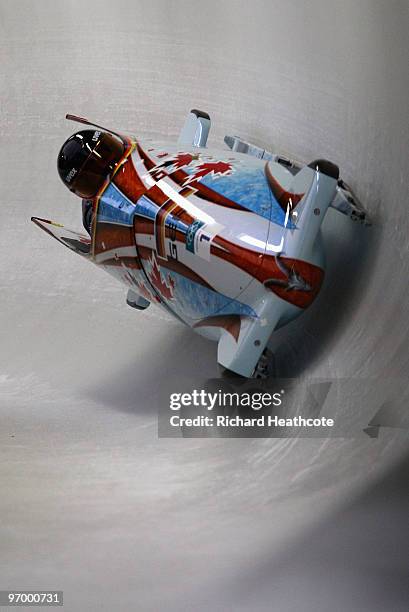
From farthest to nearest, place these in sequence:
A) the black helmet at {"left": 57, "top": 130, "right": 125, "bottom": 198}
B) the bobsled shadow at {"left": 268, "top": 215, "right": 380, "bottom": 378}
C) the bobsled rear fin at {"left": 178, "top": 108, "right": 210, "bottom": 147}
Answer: the bobsled rear fin at {"left": 178, "top": 108, "right": 210, "bottom": 147}
the black helmet at {"left": 57, "top": 130, "right": 125, "bottom": 198}
the bobsled shadow at {"left": 268, "top": 215, "right": 380, "bottom": 378}

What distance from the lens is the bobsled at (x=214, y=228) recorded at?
2133 mm

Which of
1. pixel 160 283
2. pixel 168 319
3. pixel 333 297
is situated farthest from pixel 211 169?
pixel 168 319

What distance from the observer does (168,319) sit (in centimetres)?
294

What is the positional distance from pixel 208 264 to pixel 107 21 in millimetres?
2238

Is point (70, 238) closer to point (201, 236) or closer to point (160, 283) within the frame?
point (160, 283)

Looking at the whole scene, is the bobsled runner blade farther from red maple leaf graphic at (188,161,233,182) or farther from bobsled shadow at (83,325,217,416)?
red maple leaf graphic at (188,161,233,182)

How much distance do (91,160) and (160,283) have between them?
398 mm

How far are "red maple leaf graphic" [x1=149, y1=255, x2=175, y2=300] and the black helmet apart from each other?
292 mm

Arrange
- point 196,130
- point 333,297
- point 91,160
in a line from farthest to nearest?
1. point 196,130
2. point 91,160
3. point 333,297

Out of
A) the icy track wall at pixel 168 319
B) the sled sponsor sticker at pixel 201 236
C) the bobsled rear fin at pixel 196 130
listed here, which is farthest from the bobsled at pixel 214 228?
the bobsled rear fin at pixel 196 130

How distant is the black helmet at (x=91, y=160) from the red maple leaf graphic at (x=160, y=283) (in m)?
0.29

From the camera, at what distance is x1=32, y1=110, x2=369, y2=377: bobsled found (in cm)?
213

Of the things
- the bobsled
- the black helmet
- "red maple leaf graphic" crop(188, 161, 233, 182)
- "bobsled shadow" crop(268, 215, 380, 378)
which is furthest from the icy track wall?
the black helmet

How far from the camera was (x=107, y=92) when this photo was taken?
392cm
